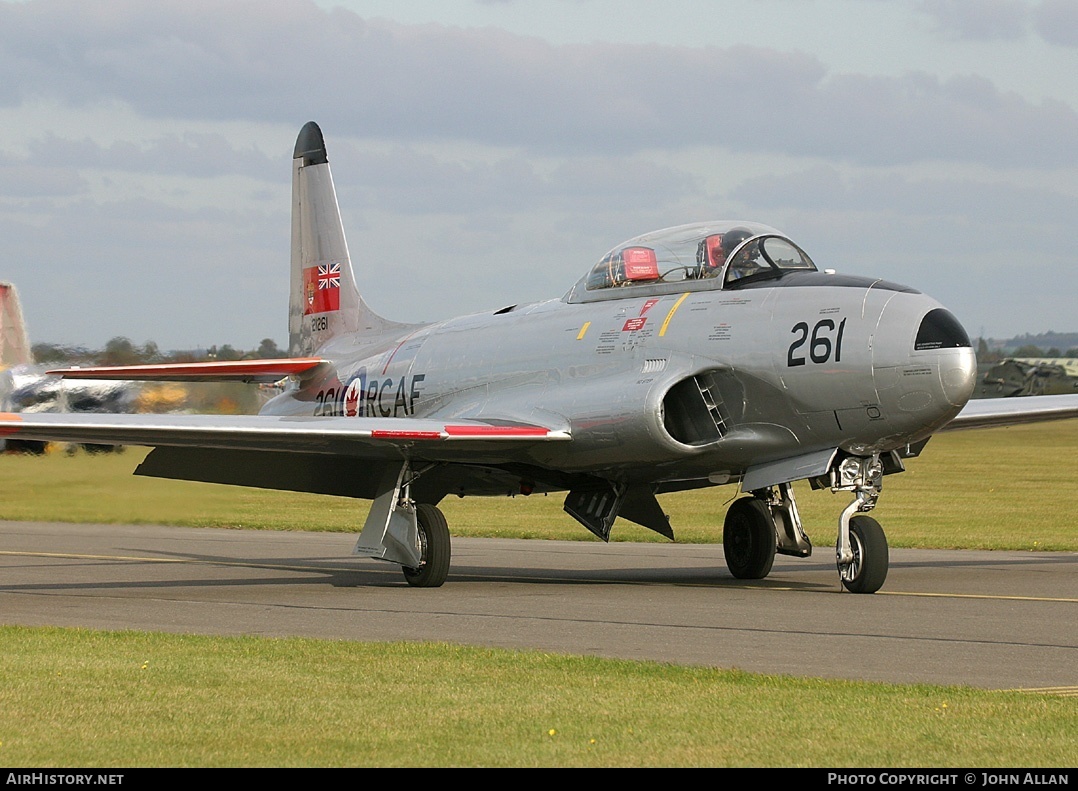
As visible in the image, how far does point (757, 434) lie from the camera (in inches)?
551

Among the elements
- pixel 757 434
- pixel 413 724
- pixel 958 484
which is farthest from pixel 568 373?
pixel 958 484

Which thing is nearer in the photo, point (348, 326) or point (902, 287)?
point (902, 287)

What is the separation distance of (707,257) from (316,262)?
9113 millimetres

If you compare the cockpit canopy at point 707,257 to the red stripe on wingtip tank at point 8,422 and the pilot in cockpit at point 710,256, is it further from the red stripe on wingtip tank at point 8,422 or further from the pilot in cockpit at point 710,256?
the red stripe on wingtip tank at point 8,422

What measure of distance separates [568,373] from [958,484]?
23435 mm

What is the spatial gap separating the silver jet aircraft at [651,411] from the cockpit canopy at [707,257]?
21 mm

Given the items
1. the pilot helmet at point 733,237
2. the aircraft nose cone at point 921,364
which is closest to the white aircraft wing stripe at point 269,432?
the pilot helmet at point 733,237

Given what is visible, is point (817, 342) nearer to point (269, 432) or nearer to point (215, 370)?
point (269, 432)

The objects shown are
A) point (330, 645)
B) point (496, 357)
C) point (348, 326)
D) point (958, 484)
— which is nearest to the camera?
point (330, 645)

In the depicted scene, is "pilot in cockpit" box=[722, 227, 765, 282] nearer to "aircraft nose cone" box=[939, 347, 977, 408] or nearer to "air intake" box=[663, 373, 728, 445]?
"air intake" box=[663, 373, 728, 445]

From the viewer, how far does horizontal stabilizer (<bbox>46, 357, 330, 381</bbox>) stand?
59.9ft

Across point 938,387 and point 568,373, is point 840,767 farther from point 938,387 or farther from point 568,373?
point 568,373

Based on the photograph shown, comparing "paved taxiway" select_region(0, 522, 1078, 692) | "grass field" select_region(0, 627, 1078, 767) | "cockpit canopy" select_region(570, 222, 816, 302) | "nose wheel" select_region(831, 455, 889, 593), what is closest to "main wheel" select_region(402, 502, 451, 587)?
"paved taxiway" select_region(0, 522, 1078, 692)

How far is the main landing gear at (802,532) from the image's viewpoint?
1334 centimetres
